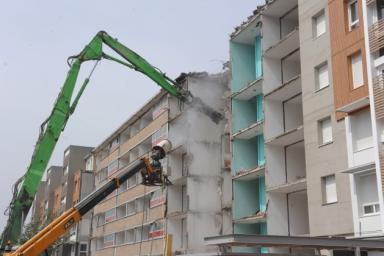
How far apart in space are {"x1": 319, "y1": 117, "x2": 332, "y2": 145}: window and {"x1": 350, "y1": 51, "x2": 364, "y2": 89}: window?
2571 mm

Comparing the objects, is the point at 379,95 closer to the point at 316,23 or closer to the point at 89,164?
the point at 316,23

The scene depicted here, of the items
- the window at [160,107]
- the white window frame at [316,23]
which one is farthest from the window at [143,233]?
the white window frame at [316,23]

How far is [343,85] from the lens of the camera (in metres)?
27.3

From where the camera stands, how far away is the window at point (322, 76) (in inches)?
1160

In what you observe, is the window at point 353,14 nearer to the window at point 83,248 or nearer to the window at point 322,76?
the window at point 322,76

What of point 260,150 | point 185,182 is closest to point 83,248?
point 185,182

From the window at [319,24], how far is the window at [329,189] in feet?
26.1

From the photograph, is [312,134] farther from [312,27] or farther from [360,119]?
[312,27]

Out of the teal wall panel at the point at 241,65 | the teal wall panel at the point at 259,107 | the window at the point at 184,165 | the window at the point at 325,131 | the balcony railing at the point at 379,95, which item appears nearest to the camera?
the balcony railing at the point at 379,95

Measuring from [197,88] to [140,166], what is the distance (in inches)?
795

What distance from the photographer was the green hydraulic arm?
26.9m

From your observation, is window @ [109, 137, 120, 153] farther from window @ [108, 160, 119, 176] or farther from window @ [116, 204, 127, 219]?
window @ [116, 204, 127, 219]

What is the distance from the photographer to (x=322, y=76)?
97.7 ft

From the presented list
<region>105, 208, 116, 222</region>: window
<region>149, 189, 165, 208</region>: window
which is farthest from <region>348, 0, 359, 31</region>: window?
<region>105, 208, 116, 222</region>: window
